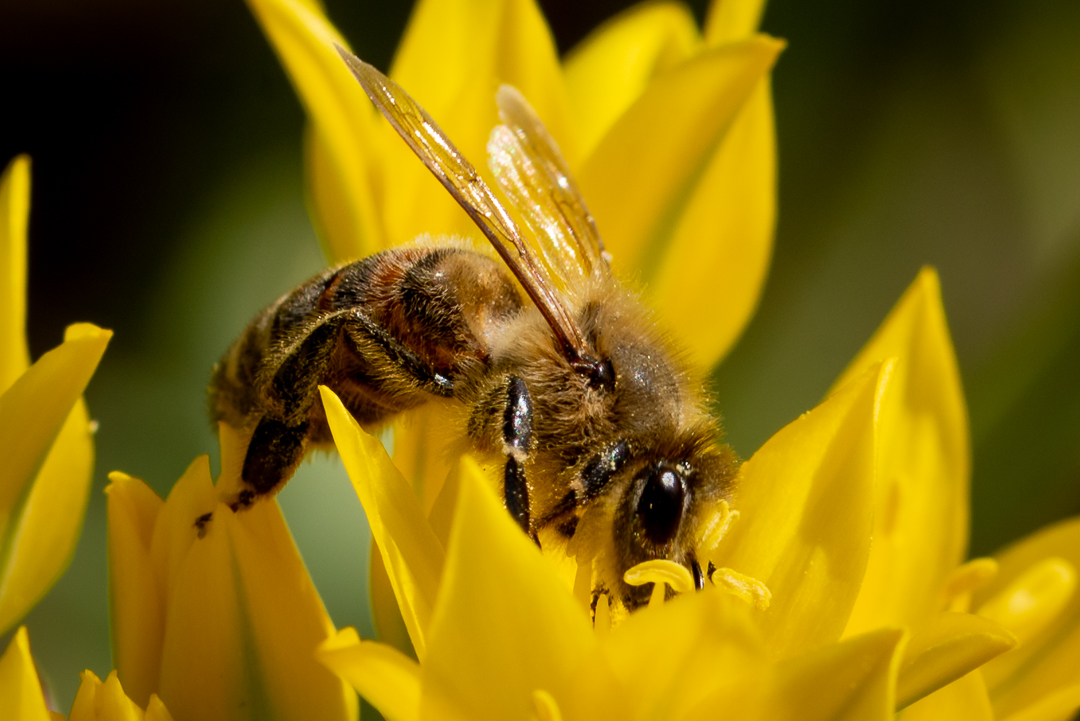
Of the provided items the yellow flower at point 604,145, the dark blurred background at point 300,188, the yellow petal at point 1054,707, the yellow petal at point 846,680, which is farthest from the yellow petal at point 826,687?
the dark blurred background at point 300,188

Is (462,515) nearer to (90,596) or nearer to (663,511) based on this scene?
(663,511)

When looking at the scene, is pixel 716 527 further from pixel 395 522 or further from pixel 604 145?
pixel 604 145

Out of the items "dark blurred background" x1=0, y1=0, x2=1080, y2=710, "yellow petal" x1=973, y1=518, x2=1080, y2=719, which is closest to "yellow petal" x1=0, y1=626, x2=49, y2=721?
"yellow petal" x1=973, y1=518, x2=1080, y2=719

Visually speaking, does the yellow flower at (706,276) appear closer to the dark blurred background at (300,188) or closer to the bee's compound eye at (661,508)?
the bee's compound eye at (661,508)

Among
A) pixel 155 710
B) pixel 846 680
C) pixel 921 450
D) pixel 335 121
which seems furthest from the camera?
pixel 335 121

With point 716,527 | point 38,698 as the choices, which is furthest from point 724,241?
point 38,698
